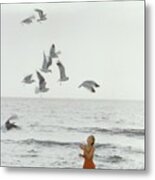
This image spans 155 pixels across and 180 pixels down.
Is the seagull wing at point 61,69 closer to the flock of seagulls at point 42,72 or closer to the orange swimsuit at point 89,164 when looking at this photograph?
the flock of seagulls at point 42,72

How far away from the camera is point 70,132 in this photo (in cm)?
173

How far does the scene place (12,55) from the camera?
1778 millimetres

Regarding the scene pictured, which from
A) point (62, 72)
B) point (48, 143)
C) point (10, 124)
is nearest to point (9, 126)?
point (10, 124)

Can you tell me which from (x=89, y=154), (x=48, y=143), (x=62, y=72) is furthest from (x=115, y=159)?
(x=62, y=72)

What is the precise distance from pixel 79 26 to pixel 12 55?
0.78 ft

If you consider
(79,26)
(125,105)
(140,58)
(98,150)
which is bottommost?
(98,150)

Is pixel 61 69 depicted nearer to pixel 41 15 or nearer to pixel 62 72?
pixel 62 72

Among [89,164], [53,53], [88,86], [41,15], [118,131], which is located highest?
[41,15]

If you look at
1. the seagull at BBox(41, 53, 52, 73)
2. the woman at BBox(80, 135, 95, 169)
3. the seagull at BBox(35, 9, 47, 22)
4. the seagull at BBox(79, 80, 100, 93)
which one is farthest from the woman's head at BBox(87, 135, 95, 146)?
the seagull at BBox(35, 9, 47, 22)

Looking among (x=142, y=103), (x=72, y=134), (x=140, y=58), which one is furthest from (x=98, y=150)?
(x=140, y=58)

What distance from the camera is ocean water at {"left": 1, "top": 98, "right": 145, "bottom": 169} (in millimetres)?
1692

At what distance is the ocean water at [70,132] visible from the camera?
169 cm

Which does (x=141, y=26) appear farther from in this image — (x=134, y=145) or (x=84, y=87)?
(x=134, y=145)

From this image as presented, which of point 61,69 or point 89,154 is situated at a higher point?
point 61,69
